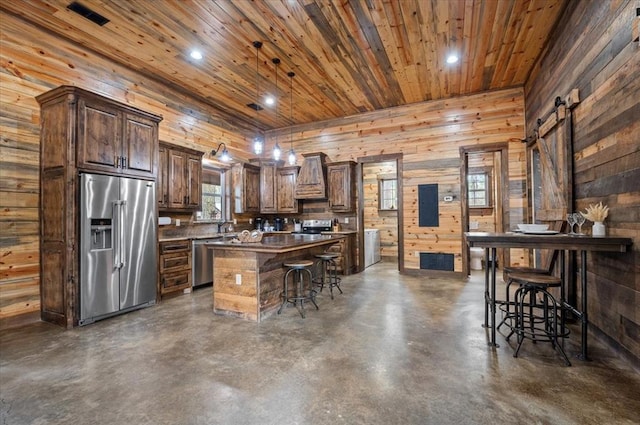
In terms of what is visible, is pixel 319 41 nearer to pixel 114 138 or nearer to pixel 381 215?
pixel 114 138

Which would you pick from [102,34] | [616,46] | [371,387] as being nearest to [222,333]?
[371,387]

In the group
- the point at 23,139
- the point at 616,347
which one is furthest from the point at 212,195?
the point at 616,347

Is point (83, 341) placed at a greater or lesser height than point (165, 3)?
lesser

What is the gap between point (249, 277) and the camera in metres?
3.53

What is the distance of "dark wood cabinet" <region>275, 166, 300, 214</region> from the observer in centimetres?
684

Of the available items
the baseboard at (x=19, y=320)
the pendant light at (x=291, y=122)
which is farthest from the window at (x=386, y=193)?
the baseboard at (x=19, y=320)

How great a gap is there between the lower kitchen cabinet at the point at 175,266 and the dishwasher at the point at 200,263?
12 centimetres

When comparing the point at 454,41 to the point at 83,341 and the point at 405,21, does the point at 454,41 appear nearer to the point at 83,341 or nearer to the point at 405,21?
the point at 405,21

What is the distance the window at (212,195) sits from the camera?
19.7 feet

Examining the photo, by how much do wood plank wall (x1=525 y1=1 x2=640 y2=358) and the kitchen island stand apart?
113 inches

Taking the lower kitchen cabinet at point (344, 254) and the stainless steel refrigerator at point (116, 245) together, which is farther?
the lower kitchen cabinet at point (344, 254)

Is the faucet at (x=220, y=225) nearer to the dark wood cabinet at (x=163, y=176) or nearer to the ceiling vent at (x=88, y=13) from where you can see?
the dark wood cabinet at (x=163, y=176)

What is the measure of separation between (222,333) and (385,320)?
181 centimetres

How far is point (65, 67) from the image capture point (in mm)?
3881
